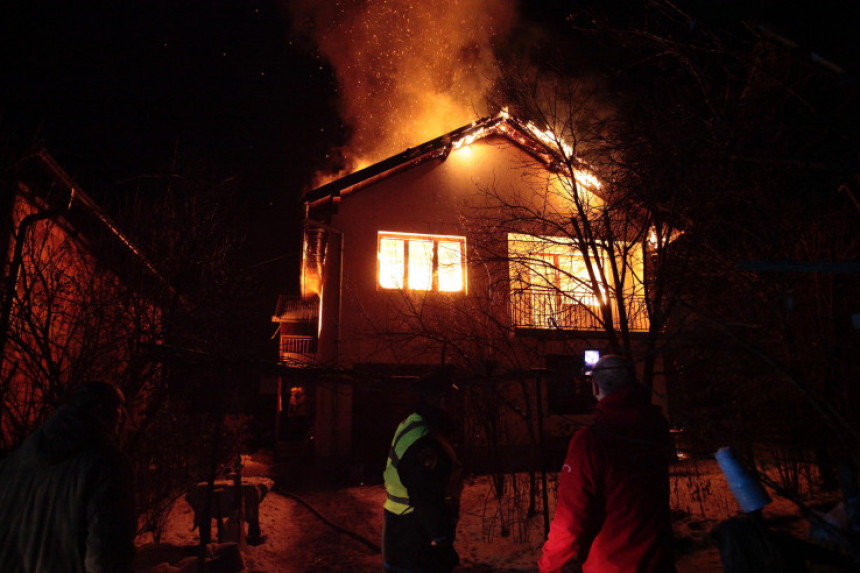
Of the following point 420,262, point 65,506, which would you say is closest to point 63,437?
point 65,506

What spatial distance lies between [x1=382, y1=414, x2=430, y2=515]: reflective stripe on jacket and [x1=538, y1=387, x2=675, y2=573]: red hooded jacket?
1.14 metres

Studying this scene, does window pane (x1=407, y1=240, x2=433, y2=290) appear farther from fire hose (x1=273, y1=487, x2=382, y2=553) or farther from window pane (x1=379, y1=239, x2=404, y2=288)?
fire hose (x1=273, y1=487, x2=382, y2=553)

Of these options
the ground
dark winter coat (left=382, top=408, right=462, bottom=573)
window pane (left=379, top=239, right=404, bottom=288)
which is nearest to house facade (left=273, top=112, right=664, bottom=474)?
window pane (left=379, top=239, right=404, bottom=288)

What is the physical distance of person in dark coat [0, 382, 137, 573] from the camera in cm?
251

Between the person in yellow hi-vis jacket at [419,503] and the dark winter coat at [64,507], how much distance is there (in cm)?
158

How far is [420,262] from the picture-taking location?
45.8ft

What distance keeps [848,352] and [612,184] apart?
514cm

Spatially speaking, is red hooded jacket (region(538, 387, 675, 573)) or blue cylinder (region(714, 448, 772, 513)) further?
red hooded jacket (region(538, 387, 675, 573))

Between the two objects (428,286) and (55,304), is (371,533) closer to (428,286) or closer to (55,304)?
(55,304)

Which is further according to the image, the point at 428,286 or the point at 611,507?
the point at 428,286

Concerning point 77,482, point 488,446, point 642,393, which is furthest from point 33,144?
point 488,446

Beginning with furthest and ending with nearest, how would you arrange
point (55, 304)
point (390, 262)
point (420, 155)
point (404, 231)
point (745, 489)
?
point (420, 155) < point (404, 231) < point (390, 262) < point (55, 304) < point (745, 489)

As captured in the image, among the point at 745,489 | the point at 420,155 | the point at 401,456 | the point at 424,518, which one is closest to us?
the point at 745,489

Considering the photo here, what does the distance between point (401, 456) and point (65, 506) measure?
1.85m
